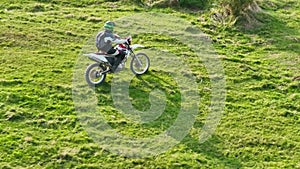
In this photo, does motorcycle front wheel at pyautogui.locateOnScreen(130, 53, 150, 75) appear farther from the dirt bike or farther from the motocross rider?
the motocross rider

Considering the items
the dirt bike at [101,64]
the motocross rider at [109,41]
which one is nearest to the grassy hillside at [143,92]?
the dirt bike at [101,64]

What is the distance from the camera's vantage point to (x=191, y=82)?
9.55 meters

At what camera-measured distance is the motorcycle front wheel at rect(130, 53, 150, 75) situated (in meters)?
9.42

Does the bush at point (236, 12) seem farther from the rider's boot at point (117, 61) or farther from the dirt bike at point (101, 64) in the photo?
the rider's boot at point (117, 61)

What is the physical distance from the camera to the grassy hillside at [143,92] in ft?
24.1

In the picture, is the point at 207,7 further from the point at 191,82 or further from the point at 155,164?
the point at 155,164

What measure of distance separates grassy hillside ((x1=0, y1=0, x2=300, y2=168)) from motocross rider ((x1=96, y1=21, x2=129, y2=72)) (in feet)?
1.72

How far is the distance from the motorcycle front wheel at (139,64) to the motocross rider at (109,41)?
1.15 ft

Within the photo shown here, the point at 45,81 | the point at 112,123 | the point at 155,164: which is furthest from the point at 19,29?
the point at 155,164

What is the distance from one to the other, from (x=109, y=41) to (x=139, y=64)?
886 millimetres

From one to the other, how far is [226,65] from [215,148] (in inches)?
120

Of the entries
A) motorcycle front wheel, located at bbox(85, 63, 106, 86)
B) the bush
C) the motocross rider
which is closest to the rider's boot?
the motocross rider

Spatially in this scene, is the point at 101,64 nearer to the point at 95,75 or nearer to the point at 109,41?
the point at 95,75

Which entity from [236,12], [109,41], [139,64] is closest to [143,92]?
[139,64]
